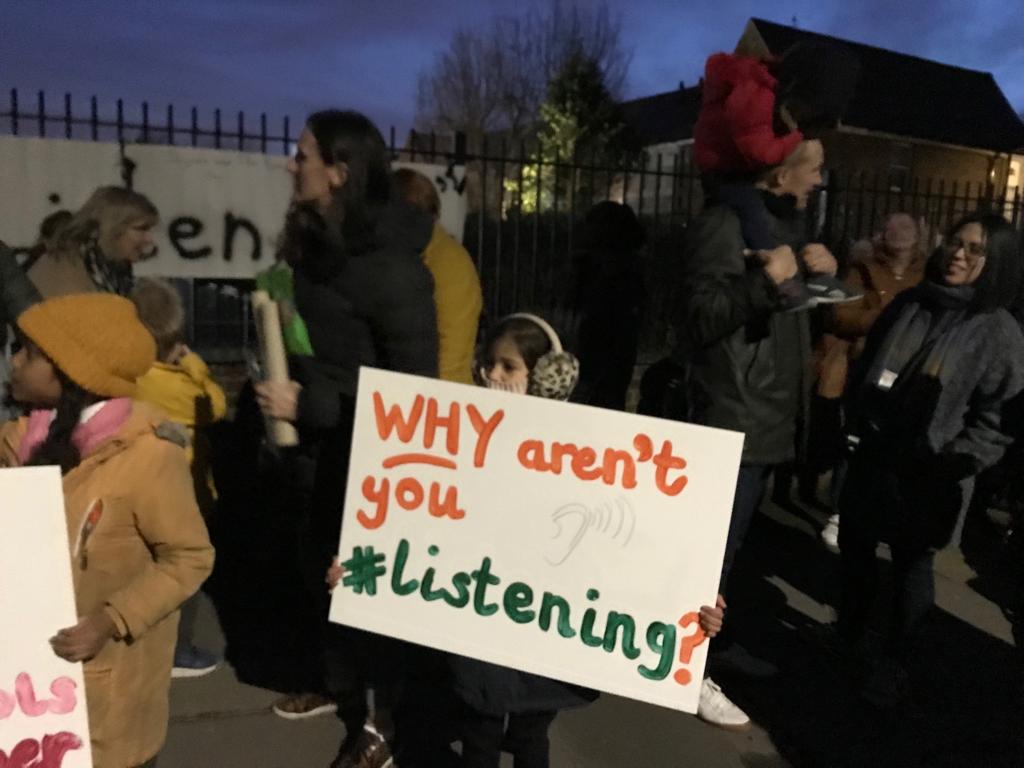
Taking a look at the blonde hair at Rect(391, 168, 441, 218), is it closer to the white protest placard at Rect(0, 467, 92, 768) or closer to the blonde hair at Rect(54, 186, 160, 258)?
the blonde hair at Rect(54, 186, 160, 258)

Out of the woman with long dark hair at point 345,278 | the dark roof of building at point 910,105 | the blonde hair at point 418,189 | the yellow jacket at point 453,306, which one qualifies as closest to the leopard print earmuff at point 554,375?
the woman with long dark hair at point 345,278

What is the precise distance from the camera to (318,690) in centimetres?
334

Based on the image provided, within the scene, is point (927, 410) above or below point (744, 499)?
above

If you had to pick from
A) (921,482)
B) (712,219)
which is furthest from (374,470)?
(921,482)

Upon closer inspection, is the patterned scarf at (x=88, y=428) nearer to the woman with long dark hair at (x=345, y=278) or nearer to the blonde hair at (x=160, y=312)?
the woman with long dark hair at (x=345, y=278)

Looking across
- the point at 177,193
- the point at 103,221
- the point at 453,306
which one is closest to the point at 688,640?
the point at 453,306

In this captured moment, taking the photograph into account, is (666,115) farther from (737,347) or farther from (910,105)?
(737,347)

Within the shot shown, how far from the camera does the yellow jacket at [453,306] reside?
312cm

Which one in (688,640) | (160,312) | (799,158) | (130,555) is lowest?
(688,640)

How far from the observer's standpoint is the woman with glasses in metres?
3.01

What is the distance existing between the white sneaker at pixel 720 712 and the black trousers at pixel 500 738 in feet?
3.18

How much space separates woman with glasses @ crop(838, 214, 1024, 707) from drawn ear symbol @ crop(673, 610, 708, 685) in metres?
1.47

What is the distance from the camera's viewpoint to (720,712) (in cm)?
319

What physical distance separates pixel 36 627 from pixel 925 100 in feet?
115
